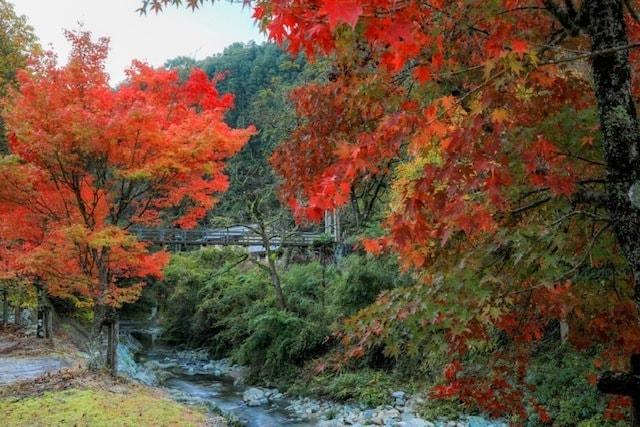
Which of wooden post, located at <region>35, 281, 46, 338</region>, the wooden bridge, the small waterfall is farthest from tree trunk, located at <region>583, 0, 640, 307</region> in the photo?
the wooden bridge

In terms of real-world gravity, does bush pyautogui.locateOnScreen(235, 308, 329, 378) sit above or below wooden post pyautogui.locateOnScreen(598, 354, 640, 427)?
below

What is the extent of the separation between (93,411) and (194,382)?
8541 millimetres

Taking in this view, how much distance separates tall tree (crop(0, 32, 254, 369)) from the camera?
9.87 m

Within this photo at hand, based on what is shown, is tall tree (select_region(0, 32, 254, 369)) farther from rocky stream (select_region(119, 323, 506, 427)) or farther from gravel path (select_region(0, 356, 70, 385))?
rocky stream (select_region(119, 323, 506, 427))

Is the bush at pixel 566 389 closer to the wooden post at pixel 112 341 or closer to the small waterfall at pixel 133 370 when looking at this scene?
the wooden post at pixel 112 341

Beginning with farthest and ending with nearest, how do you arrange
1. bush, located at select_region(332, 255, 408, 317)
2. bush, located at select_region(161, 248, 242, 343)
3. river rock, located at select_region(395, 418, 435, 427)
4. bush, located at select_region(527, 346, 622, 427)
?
1. bush, located at select_region(161, 248, 242, 343)
2. bush, located at select_region(332, 255, 408, 317)
3. river rock, located at select_region(395, 418, 435, 427)
4. bush, located at select_region(527, 346, 622, 427)

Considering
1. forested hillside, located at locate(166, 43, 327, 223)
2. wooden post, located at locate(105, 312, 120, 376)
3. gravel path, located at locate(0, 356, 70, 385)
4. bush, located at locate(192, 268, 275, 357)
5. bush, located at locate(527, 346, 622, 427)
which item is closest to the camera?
bush, located at locate(527, 346, 622, 427)

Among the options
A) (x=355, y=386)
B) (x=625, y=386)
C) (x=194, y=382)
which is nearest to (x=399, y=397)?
(x=355, y=386)

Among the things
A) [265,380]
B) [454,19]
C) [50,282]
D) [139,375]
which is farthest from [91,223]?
[454,19]

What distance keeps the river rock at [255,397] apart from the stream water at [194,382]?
164 mm

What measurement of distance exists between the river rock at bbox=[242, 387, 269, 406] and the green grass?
3776 millimetres

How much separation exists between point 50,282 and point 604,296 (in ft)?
37.9

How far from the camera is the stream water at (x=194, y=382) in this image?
12367mm

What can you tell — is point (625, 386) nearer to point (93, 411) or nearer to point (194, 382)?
point (93, 411)
